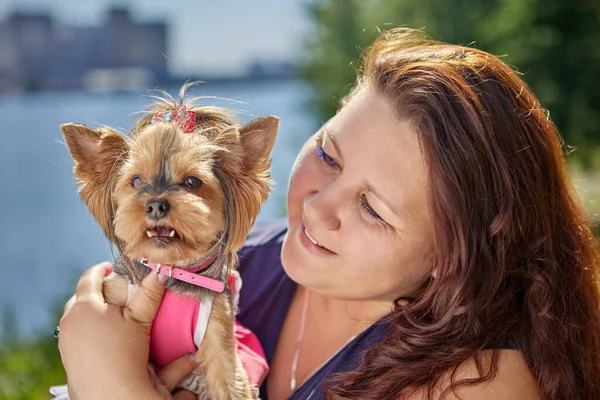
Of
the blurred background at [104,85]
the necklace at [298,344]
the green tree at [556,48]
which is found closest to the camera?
the necklace at [298,344]

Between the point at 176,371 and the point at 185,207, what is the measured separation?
654mm

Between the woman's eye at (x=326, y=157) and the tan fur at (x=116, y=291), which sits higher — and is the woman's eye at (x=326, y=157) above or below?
above

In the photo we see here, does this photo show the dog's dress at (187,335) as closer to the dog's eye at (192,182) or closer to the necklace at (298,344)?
the necklace at (298,344)

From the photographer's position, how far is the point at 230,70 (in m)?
6.05

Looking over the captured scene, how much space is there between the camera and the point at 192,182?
7.30 feet

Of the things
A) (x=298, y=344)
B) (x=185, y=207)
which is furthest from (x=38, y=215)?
(x=185, y=207)

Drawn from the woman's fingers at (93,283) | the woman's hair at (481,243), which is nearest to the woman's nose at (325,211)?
the woman's hair at (481,243)

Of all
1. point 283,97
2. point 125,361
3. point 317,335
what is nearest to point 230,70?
point 283,97

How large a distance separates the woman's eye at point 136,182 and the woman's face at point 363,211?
589 millimetres

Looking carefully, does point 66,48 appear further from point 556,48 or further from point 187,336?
point 556,48

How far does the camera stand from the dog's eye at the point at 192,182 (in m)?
2.21

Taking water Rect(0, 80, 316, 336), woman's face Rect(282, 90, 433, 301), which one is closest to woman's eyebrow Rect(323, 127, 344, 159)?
woman's face Rect(282, 90, 433, 301)

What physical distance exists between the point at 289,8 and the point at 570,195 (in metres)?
7.58

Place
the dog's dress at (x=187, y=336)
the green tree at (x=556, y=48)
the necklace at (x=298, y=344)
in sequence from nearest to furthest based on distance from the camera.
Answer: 1. the dog's dress at (x=187, y=336)
2. the necklace at (x=298, y=344)
3. the green tree at (x=556, y=48)
